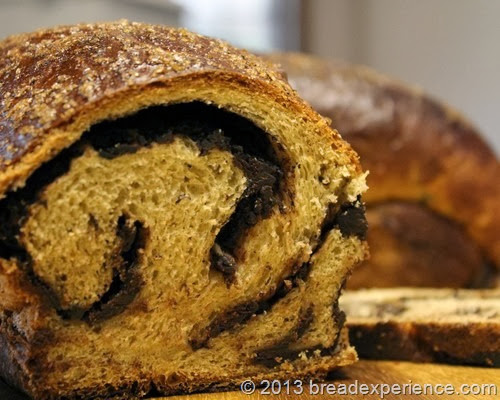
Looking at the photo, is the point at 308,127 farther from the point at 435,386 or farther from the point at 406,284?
the point at 406,284

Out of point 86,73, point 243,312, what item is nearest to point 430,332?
point 243,312

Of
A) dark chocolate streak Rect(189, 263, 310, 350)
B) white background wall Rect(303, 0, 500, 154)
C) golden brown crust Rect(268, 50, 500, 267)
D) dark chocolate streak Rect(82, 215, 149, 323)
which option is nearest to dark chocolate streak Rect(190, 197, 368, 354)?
dark chocolate streak Rect(189, 263, 310, 350)

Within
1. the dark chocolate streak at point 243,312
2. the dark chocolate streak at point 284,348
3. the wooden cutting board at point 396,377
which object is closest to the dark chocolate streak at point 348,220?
the dark chocolate streak at point 243,312

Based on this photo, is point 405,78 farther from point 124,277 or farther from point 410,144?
point 124,277

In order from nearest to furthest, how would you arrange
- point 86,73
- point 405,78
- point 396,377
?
1. point 86,73
2. point 396,377
3. point 405,78

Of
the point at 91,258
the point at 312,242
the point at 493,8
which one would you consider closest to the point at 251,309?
→ the point at 312,242
